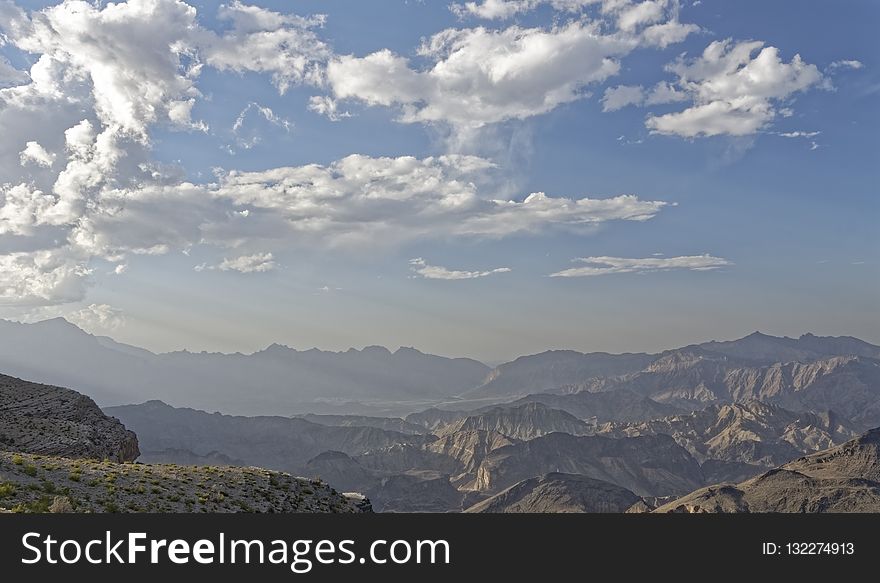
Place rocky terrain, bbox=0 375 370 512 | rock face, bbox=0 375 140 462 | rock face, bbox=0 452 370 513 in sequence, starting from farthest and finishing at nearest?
rock face, bbox=0 375 140 462 → rocky terrain, bbox=0 375 370 512 → rock face, bbox=0 452 370 513

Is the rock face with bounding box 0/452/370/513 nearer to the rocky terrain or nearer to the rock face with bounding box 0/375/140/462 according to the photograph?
the rocky terrain

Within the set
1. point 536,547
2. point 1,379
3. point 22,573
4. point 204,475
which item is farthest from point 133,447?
point 536,547

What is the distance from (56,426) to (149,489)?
31.3 m

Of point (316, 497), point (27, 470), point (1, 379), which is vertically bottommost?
point (316, 497)

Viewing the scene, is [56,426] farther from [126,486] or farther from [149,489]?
[149,489]

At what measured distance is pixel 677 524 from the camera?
23.9 m

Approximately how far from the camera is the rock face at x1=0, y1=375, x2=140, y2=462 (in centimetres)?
4762

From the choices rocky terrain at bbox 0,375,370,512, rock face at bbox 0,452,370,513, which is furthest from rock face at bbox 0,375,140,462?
rock face at bbox 0,452,370,513

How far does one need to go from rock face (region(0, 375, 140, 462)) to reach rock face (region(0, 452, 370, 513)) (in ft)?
53.0

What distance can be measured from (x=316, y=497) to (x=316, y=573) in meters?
17.6

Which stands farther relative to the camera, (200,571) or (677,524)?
(677,524)

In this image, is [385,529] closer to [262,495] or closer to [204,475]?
[262,495]

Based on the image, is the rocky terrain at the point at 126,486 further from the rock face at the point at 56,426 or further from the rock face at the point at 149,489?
the rock face at the point at 56,426

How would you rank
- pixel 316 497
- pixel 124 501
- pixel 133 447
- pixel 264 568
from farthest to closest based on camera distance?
pixel 133 447, pixel 316 497, pixel 124 501, pixel 264 568
